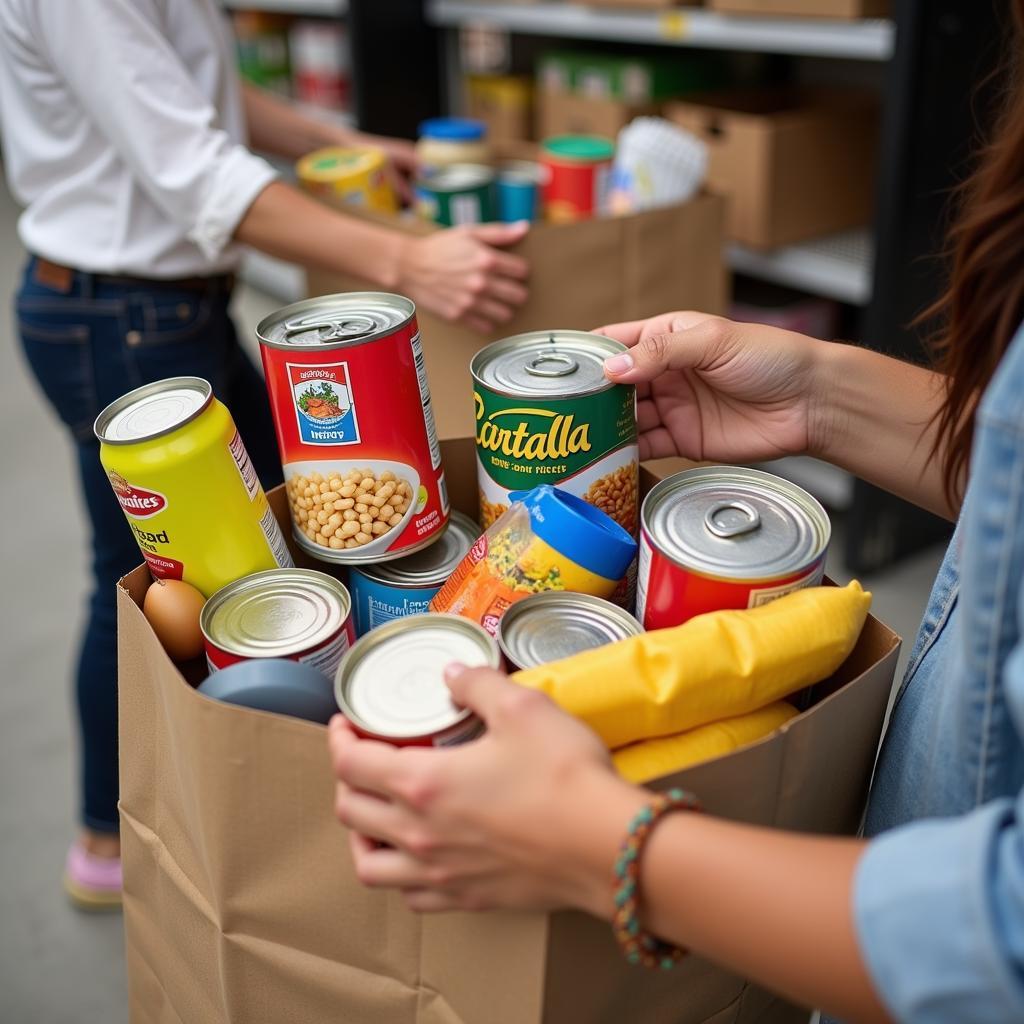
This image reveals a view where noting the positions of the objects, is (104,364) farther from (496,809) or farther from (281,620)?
(496,809)

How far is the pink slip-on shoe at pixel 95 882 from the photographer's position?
1518 millimetres

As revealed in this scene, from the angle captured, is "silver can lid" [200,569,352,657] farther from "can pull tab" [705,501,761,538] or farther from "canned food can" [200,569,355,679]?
"can pull tab" [705,501,761,538]

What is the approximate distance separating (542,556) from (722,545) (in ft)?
0.40

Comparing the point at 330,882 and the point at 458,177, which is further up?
the point at 458,177

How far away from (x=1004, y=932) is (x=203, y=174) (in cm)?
115

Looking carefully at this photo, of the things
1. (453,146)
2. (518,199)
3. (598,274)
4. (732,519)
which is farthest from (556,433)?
(453,146)

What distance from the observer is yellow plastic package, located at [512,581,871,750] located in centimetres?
58

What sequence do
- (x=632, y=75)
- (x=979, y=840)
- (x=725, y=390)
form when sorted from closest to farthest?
(x=979, y=840) → (x=725, y=390) → (x=632, y=75)

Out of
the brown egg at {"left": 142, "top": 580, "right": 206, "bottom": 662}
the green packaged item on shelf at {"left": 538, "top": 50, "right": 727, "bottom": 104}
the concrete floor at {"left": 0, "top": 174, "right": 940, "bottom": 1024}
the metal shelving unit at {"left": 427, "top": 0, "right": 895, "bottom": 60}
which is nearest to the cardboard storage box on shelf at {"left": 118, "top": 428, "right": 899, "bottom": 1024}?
the brown egg at {"left": 142, "top": 580, "right": 206, "bottom": 662}

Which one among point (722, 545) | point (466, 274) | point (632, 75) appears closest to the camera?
point (722, 545)

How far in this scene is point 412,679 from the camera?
62 centimetres

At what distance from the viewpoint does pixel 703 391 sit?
37.3 inches

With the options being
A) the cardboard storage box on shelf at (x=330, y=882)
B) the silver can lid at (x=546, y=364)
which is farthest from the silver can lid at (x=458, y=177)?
the cardboard storage box on shelf at (x=330, y=882)

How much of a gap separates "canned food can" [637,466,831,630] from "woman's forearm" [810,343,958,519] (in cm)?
17
